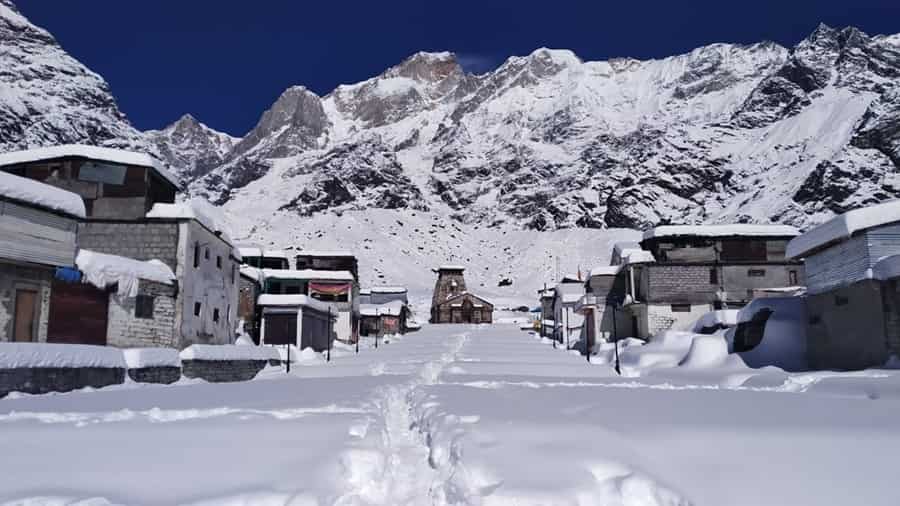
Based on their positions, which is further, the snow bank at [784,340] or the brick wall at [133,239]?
the brick wall at [133,239]

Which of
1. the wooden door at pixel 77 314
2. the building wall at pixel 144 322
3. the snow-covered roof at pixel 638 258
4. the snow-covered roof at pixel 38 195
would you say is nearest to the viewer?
the snow-covered roof at pixel 38 195

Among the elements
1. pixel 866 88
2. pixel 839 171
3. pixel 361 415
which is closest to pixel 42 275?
pixel 361 415

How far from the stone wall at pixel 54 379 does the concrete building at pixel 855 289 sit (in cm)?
2209

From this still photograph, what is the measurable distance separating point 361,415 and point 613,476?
5.61 meters

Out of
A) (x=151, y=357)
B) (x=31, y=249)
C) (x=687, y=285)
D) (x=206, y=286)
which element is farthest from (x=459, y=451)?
(x=687, y=285)

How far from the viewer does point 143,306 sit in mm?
24234

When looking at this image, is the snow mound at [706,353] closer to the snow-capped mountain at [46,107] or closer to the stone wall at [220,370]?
the stone wall at [220,370]

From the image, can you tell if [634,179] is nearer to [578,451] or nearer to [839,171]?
[839,171]

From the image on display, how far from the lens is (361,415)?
10.9m

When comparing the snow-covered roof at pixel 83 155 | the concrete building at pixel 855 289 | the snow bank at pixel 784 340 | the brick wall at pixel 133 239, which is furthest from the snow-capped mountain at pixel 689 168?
the brick wall at pixel 133 239

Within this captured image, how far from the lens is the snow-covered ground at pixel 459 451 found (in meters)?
5.93

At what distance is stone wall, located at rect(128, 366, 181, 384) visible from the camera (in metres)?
20.4

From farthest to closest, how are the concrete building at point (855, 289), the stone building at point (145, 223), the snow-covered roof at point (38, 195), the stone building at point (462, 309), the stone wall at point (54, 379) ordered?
the stone building at point (462, 309)
the stone building at point (145, 223)
the snow-covered roof at point (38, 195)
the concrete building at point (855, 289)
the stone wall at point (54, 379)

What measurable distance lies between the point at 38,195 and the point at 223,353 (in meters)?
8.19
